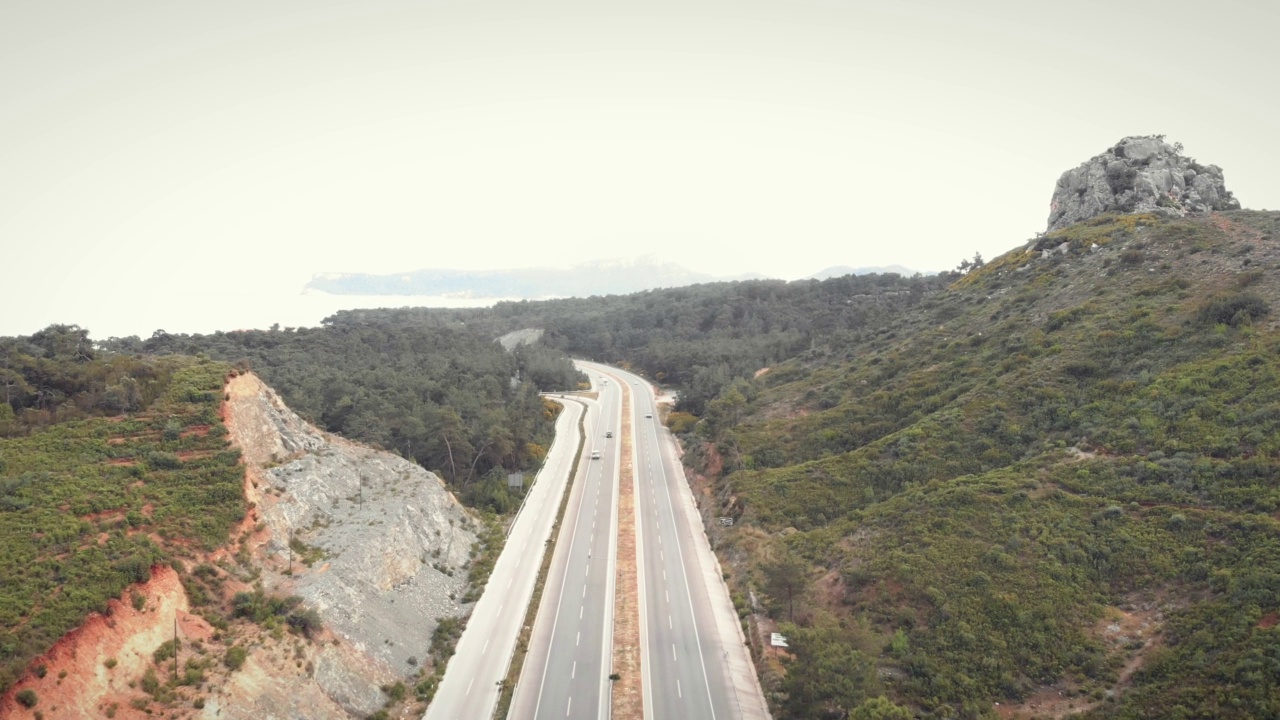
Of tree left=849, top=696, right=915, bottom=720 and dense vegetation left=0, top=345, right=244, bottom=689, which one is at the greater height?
dense vegetation left=0, top=345, right=244, bottom=689

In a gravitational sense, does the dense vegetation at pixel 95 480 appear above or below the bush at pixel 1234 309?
below

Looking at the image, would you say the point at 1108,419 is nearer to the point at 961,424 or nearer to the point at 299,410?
the point at 961,424

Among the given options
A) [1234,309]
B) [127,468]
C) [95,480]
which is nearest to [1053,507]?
[1234,309]

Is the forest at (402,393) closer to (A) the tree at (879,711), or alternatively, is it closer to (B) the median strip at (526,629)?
(B) the median strip at (526,629)

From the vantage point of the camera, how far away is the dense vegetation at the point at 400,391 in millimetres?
62188

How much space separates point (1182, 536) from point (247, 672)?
45093 millimetres

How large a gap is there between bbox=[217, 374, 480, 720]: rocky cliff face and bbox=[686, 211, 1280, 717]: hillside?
21.1 meters

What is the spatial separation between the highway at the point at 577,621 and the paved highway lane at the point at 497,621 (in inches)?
54.3

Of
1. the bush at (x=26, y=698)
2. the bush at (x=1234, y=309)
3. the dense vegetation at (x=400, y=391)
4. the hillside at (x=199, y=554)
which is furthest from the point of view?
the dense vegetation at (x=400, y=391)

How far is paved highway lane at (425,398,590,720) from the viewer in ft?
104

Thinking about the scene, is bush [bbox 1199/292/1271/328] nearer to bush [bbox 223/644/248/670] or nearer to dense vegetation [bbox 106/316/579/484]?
dense vegetation [bbox 106/316/579/484]

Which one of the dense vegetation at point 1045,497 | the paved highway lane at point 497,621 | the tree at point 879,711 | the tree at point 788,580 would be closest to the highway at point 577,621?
the paved highway lane at point 497,621

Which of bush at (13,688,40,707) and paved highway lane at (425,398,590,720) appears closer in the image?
bush at (13,688,40,707)

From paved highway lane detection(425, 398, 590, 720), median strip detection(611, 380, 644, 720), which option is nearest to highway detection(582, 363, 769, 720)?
median strip detection(611, 380, 644, 720)
